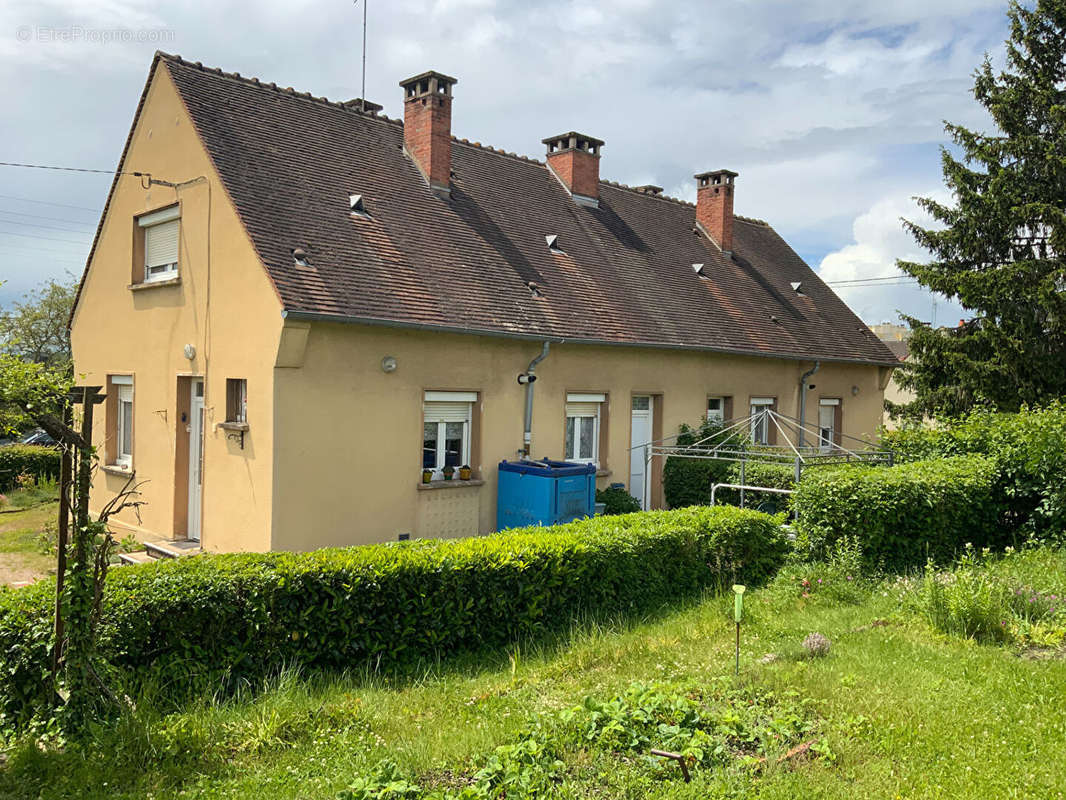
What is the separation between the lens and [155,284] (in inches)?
508

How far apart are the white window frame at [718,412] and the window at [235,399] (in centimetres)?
939

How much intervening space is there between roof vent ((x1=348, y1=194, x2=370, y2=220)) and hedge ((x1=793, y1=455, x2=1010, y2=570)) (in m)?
7.92

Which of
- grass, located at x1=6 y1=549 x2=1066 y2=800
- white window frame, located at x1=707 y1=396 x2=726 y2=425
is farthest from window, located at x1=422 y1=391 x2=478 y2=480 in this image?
white window frame, located at x1=707 y1=396 x2=726 y2=425

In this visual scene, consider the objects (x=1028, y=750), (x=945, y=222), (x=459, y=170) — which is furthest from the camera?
(x=945, y=222)

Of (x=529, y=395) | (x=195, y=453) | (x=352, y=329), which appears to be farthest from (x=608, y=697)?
(x=195, y=453)

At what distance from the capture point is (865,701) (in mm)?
5613

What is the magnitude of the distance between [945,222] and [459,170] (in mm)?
12027

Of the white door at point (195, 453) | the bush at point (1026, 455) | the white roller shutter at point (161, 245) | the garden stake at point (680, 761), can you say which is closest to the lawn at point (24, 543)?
the white door at point (195, 453)

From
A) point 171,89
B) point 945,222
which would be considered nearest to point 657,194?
point 945,222

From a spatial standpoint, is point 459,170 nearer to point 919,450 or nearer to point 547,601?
point 919,450

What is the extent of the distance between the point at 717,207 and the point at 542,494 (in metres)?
12.7

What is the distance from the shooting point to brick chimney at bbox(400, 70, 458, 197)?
1495 cm

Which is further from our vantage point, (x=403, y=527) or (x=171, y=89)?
(x=171, y=89)

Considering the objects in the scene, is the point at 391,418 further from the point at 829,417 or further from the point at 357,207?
the point at 829,417
